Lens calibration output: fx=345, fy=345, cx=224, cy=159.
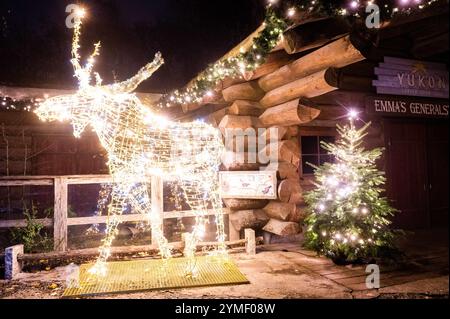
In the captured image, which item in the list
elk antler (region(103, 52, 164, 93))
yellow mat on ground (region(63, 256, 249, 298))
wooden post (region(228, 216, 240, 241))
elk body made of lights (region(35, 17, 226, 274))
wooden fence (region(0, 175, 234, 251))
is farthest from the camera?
wooden post (region(228, 216, 240, 241))

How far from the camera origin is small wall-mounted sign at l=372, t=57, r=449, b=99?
805 cm

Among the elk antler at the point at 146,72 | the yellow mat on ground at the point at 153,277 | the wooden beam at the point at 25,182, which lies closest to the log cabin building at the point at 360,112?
the elk antler at the point at 146,72

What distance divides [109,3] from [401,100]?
11659 mm

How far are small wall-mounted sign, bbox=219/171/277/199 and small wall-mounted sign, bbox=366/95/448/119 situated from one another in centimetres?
304

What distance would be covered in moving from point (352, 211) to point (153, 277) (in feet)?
10.9

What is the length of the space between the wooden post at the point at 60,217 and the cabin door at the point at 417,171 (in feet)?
23.8

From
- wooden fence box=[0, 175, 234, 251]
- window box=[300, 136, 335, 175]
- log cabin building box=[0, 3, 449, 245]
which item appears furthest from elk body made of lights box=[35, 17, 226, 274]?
window box=[300, 136, 335, 175]

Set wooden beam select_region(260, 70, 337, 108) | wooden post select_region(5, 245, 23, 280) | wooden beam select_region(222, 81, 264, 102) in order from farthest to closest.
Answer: wooden beam select_region(222, 81, 264, 102) < wooden beam select_region(260, 70, 337, 108) < wooden post select_region(5, 245, 23, 280)

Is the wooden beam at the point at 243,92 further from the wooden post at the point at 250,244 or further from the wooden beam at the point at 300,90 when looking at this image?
the wooden post at the point at 250,244

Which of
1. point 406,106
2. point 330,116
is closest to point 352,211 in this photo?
point 330,116

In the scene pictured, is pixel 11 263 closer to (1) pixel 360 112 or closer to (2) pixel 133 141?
(2) pixel 133 141

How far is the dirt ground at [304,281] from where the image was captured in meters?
4.52

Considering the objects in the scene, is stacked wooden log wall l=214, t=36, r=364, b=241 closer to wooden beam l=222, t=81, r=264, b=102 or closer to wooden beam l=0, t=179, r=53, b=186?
wooden beam l=222, t=81, r=264, b=102
